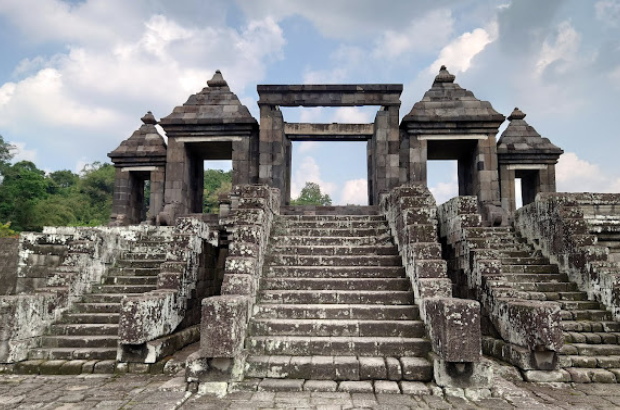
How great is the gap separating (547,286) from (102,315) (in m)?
7.84

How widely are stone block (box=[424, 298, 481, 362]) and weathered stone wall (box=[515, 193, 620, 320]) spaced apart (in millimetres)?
3545

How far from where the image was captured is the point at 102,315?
6555 mm

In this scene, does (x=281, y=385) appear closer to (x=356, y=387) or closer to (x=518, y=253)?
(x=356, y=387)

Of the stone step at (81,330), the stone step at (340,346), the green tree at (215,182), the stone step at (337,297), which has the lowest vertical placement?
the stone step at (81,330)

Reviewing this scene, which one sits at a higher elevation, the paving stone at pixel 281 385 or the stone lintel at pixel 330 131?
the stone lintel at pixel 330 131

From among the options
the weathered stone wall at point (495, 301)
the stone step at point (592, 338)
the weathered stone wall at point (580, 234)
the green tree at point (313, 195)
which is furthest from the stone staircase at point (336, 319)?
the green tree at point (313, 195)

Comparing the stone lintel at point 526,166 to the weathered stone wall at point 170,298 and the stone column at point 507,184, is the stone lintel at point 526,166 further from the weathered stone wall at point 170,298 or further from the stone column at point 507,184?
the weathered stone wall at point 170,298

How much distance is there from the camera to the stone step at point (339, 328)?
17.1 feet

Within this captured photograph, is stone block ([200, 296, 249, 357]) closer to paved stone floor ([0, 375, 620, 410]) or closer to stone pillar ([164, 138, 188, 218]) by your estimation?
paved stone floor ([0, 375, 620, 410])

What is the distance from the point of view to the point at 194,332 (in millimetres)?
6672

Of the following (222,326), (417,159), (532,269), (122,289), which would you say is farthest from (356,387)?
(417,159)

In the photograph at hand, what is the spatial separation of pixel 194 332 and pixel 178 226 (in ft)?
6.11

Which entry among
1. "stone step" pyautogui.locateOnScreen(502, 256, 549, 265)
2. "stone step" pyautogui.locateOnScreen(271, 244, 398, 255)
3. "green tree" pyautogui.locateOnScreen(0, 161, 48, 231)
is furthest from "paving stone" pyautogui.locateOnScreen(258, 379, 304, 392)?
"green tree" pyautogui.locateOnScreen(0, 161, 48, 231)

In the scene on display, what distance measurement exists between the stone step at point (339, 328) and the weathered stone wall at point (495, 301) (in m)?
1.31
